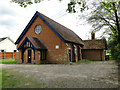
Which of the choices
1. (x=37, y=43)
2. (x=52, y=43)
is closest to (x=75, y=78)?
(x=52, y=43)

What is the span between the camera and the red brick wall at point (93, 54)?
80.8ft

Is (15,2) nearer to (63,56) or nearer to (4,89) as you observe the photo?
(4,89)

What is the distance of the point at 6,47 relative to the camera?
34.5 meters

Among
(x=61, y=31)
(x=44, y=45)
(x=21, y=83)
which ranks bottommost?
(x=21, y=83)

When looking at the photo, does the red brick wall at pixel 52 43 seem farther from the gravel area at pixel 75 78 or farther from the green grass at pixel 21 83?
the green grass at pixel 21 83

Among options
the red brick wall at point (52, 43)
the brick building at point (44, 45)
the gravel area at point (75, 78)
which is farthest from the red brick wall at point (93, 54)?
the gravel area at point (75, 78)

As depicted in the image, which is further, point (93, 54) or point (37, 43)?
point (93, 54)

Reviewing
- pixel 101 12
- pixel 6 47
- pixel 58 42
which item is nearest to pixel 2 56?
pixel 6 47

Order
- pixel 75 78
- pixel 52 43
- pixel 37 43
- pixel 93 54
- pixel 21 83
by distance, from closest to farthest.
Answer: pixel 21 83 → pixel 75 78 → pixel 37 43 → pixel 52 43 → pixel 93 54

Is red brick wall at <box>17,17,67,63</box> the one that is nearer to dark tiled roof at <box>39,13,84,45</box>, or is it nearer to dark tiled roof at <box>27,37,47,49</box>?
dark tiled roof at <box>27,37,47,49</box>

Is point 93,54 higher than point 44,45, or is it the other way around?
point 44,45

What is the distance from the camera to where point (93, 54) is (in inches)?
997

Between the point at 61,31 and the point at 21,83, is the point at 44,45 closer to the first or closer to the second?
the point at 61,31

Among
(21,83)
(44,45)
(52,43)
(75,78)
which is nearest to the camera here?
(21,83)
